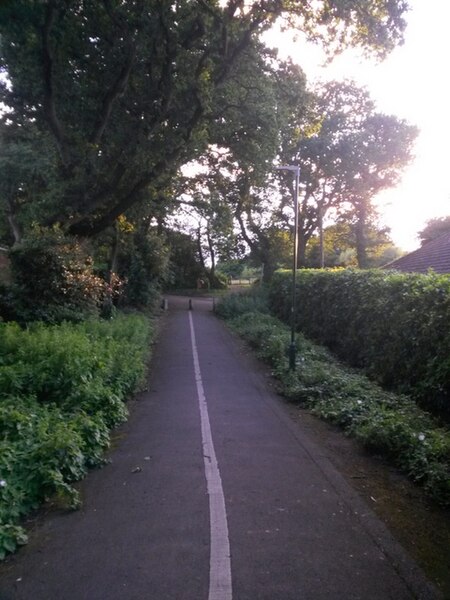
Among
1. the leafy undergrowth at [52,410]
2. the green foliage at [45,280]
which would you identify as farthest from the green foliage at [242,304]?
the leafy undergrowth at [52,410]

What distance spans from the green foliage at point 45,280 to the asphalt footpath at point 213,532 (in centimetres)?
738

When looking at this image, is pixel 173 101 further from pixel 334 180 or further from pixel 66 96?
pixel 334 180

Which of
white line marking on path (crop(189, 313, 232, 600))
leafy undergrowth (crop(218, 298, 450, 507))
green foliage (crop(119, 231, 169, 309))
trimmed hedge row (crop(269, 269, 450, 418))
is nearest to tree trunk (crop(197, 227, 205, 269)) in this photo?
green foliage (crop(119, 231, 169, 309))

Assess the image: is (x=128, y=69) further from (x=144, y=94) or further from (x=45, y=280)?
(x=45, y=280)

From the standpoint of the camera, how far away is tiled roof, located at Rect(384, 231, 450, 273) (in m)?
20.1

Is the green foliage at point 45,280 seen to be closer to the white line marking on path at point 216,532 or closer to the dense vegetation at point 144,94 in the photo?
the dense vegetation at point 144,94

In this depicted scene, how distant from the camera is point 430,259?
22.1 meters

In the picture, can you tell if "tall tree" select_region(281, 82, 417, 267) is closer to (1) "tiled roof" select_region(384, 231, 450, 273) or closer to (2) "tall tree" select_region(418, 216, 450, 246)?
(2) "tall tree" select_region(418, 216, 450, 246)

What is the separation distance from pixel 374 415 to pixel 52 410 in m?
4.93

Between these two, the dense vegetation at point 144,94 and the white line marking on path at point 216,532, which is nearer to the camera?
the white line marking on path at point 216,532

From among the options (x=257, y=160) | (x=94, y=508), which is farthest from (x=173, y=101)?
(x=94, y=508)

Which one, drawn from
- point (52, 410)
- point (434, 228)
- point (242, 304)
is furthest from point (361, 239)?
point (52, 410)

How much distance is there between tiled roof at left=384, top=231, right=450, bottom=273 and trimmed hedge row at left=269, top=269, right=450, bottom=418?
4.35m

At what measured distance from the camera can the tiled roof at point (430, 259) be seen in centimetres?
2011
